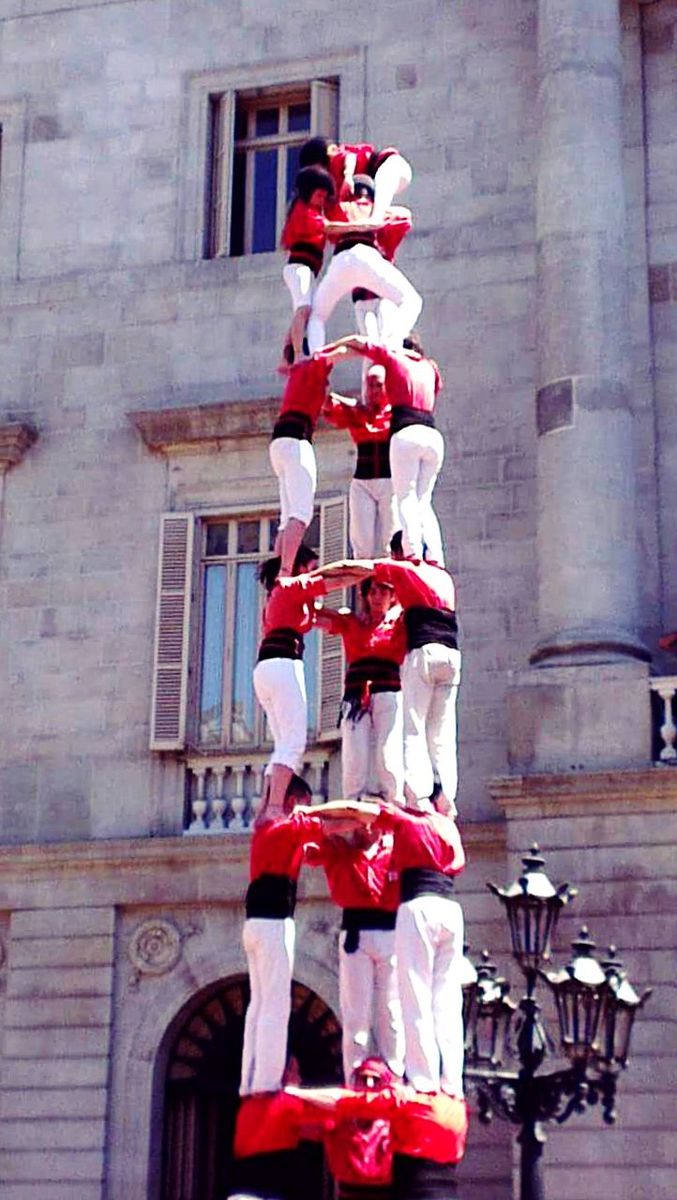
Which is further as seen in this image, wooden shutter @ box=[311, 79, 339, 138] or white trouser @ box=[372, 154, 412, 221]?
wooden shutter @ box=[311, 79, 339, 138]

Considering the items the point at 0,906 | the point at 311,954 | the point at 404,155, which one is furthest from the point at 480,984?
the point at 404,155

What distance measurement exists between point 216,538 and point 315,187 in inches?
301

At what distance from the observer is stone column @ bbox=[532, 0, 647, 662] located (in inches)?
719

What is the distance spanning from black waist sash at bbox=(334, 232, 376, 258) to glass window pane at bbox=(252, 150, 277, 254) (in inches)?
340

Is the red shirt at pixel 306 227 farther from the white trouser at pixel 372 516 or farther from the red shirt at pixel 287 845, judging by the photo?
the red shirt at pixel 287 845

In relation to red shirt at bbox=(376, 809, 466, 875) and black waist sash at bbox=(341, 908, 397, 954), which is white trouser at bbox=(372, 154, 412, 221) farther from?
black waist sash at bbox=(341, 908, 397, 954)

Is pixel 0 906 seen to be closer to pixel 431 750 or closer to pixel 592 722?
pixel 592 722

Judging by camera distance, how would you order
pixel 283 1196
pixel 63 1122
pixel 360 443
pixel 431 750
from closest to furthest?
pixel 283 1196, pixel 431 750, pixel 360 443, pixel 63 1122

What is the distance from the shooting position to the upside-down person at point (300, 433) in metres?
12.4

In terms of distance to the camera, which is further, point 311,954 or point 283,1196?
point 311,954

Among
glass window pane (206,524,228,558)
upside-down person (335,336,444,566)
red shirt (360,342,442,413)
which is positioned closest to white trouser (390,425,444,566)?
upside-down person (335,336,444,566)

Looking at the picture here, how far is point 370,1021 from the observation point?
11.1 metres

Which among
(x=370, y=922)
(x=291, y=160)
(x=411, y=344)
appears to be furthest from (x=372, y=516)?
(x=291, y=160)

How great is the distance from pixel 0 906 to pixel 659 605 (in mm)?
6553
